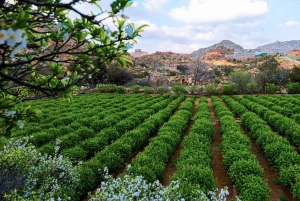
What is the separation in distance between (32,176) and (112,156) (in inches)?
132

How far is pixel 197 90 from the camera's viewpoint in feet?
128

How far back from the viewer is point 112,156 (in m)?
8.40

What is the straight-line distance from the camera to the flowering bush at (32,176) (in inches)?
192

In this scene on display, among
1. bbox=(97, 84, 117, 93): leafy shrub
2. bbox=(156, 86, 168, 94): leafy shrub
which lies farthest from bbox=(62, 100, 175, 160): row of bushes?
bbox=(97, 84, 117, 93): leafy shrub

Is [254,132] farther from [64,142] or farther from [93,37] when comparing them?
[93,37]

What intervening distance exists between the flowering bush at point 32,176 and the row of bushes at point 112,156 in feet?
2.69

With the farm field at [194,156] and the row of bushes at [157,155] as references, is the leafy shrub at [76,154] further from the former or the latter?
the row of bushes at [157,155]

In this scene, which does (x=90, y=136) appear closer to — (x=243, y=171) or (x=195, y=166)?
(x=195, y=166)

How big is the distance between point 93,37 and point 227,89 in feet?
118

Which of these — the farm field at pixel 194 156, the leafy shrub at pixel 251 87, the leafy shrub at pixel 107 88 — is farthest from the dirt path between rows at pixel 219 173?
the leafy shrub at pixel 107 88

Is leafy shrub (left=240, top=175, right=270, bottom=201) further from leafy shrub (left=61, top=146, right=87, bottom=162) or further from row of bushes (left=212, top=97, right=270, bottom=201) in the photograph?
leafy shrub (left=61, top=146, right=87, bottom=162)

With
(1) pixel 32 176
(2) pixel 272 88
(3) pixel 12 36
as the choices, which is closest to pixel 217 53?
(2) pixel 272 88

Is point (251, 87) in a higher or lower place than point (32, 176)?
lower

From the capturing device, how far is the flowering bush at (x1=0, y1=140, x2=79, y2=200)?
4879 mm
